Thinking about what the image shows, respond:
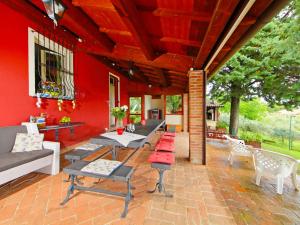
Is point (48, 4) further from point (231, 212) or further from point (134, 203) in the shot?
point (231, 212)

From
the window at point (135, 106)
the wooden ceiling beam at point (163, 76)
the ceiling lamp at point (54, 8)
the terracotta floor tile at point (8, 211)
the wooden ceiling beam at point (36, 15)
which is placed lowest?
the terracotta floor tile at point (8, 211)

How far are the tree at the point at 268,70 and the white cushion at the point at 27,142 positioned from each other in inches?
229

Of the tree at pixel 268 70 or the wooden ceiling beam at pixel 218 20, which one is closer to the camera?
the wooden ceiling beam at pixel 218 20

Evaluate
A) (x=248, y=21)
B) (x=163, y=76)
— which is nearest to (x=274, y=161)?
(x=248, y=21)

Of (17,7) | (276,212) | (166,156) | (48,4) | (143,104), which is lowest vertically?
(276,212)

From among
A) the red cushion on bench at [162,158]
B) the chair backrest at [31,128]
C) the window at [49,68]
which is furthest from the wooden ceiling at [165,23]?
the chair backrest at [31,128]

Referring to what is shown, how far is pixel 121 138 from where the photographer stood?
7.08ft

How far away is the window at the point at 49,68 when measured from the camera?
9.96 feet

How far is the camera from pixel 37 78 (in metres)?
3.21

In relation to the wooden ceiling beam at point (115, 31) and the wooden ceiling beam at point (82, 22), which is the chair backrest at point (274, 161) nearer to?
the wooden ceiling beam at point (115, 31)

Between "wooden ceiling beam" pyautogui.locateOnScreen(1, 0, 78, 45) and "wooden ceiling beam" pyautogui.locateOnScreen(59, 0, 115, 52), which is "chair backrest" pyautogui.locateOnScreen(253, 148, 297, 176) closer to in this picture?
"wooden ceiling beam" pyautogui.locateOnScreen(59, 0, 115, 52)

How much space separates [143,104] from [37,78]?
5.68m

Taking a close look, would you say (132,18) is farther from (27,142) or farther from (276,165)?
(276,165)

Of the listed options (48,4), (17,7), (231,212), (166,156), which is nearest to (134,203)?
(166,156)
